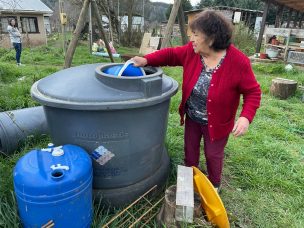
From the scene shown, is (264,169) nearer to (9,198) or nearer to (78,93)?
(78,93)

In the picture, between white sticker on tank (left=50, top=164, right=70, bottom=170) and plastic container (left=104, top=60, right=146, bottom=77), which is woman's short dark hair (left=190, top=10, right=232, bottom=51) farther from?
white sticker on tank (left=50, top=164, right=70, bottom=170)

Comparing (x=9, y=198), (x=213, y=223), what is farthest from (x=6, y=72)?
(x=213, y=223)

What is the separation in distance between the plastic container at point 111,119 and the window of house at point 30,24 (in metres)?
18.8

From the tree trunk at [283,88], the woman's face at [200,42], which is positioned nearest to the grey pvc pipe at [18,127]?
the woman's face at [200,42]

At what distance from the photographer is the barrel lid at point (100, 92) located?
1856 mm

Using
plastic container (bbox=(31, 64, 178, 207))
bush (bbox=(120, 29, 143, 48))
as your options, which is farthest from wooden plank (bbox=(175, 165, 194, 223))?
bush (bbox=(120, 29, 143, 48))

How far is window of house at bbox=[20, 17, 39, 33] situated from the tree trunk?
17214 mm

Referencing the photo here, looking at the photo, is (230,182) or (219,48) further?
(230,182)

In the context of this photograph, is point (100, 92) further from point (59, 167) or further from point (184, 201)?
point (184, 201)

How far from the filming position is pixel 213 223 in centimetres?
210

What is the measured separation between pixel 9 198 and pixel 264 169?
97.4 inches

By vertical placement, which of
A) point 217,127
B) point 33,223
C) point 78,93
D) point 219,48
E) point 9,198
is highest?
point 219,48

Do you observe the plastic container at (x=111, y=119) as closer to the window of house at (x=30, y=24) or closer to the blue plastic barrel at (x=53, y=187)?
the blue plastic barrel at (x=53, y=187)

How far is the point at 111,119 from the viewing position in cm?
192
